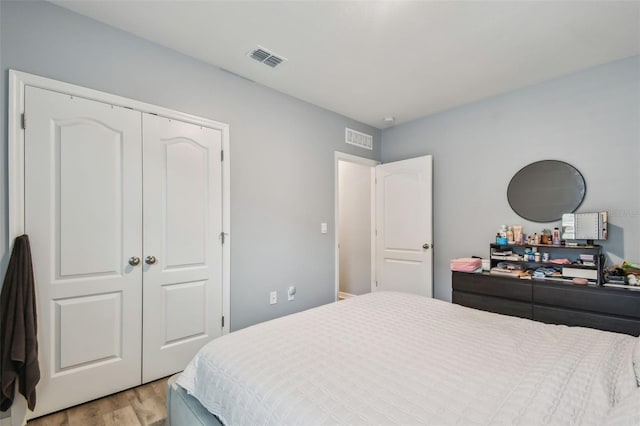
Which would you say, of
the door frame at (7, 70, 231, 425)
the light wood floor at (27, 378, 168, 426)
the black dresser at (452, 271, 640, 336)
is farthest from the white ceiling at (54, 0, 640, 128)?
the light wood floor at (27, 378, 168, 426)

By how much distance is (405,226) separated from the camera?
150 inches

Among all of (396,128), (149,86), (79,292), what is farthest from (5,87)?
(396,128)

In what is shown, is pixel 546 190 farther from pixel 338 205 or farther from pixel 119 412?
pixel 119 412

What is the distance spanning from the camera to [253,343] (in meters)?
1.41

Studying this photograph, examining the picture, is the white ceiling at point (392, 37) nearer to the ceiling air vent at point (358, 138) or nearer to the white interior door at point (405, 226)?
the ceiling air vent at point (358, 138)

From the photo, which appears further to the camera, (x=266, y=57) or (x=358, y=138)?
(x=358, y=138)

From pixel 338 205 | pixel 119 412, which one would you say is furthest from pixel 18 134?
pixel 338 205

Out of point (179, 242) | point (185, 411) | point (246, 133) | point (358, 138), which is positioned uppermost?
point (358, 138)

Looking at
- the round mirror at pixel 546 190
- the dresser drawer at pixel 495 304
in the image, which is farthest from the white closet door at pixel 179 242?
the round mirror at pixel 546 190

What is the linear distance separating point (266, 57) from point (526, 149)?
271 cm

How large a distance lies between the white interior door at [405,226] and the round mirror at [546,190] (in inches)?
35.7

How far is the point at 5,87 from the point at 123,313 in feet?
5.18

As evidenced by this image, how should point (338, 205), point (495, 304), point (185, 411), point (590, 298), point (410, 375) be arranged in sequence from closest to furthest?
point (410, 375) → point (185, 411) → point (590, 298) → point (495, 304) → point (338, 205)

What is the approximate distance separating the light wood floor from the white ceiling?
2.62 m
